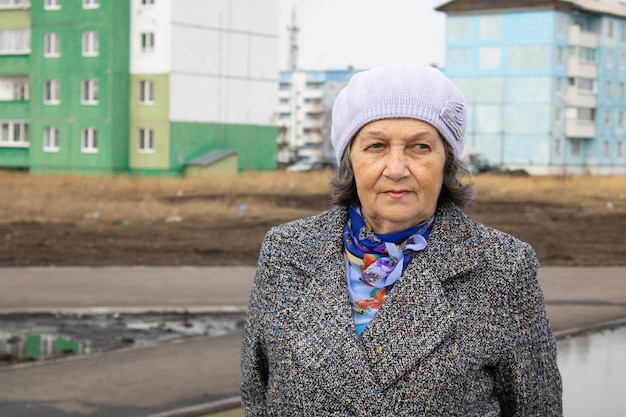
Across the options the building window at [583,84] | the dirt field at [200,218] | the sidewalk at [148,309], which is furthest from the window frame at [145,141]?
the sidewalk at [148,309]

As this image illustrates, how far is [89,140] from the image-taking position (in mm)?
60688

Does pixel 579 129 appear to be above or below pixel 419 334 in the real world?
above

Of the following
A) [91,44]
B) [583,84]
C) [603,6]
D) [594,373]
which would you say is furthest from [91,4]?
[594,373]

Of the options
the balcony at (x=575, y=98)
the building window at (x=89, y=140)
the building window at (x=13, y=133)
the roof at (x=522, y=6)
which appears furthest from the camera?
the balcony at (x=575, y=98)

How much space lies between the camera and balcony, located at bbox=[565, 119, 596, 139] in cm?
8406

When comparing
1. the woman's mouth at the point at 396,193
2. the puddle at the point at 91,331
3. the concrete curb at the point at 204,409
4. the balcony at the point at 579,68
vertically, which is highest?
the balcony at the point at 579,68

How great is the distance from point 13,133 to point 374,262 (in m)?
64.3

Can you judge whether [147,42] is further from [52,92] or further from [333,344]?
[333,344]

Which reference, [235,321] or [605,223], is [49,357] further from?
[605,223]

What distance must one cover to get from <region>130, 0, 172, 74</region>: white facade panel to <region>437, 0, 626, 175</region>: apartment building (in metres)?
30.7

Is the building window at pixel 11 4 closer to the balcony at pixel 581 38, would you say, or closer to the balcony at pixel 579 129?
the balcony at pixel 581 38

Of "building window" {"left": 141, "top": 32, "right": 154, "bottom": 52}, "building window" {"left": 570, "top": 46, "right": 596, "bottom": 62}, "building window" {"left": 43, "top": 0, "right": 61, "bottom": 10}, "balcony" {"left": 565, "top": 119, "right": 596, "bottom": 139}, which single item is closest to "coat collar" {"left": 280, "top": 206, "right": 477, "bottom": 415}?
"building window" {"left": 141, "top": 32, "right": 154, "bottom": 52}

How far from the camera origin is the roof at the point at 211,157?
192 ft

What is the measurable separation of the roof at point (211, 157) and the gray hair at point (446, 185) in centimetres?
5555
